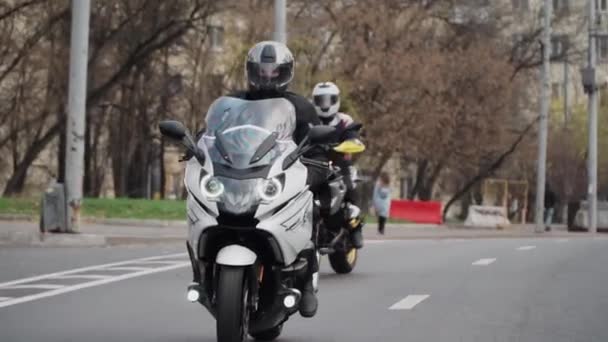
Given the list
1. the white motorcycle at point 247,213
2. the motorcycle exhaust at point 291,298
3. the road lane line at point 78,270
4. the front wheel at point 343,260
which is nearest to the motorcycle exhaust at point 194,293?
the white motorcycle at point 247,213

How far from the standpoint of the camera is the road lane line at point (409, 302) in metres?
12.6

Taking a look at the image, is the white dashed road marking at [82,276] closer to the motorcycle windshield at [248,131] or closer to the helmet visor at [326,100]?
the helmet visor at [326,100]

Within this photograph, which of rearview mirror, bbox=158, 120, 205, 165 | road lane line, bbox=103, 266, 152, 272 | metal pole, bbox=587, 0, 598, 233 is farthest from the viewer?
metal pole, bbox=587, 0, 598, 233

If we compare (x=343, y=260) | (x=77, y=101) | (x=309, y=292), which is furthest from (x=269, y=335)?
(x=77, y=101)

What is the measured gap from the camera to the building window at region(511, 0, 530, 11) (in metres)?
64.4

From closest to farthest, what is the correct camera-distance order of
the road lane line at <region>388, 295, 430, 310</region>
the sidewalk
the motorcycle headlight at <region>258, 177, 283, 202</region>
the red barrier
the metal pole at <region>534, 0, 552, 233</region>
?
the motorcycle headlight at <region>258, 177, 283, 202</region> < the road lane line at <region>388, 295, 430, 310</region> < the sidewalk < the metal pole at <region>534, 0, 552, 233</region> < the red barrier

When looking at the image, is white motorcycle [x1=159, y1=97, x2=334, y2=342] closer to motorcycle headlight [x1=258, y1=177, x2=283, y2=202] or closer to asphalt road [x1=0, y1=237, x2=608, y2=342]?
motorcycle headlight [x1=258, y1=177, x2=283, y2=202]

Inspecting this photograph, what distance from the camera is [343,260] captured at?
1653cm

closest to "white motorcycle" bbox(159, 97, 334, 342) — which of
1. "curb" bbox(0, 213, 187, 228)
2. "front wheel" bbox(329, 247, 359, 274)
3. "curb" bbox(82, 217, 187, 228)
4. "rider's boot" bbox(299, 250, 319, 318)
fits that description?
"rider's boot" bbox(299, 250, 319, 318)

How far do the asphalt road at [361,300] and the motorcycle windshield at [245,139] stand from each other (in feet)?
5.70

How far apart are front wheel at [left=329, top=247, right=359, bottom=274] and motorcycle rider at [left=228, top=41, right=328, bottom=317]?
6571 millimetres

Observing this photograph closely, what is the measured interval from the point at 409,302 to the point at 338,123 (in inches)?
120

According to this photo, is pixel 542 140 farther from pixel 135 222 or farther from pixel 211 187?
pixel 211 187

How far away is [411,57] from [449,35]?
6.21 m
